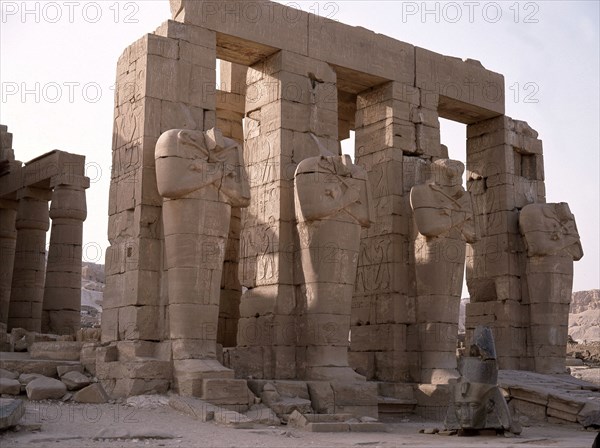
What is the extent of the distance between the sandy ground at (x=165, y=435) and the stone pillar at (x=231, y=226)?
4.52 meters

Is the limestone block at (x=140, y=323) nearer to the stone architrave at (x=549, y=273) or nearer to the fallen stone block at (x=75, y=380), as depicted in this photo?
the fallen stone block at (x=75, y=380)

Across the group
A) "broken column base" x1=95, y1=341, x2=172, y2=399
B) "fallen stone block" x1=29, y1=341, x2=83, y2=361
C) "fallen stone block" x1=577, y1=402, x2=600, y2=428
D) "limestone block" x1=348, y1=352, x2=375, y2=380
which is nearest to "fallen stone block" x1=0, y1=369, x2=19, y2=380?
"broken column base" x1=95, y1=341, x2=172, y2=399

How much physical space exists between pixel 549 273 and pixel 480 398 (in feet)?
21.1

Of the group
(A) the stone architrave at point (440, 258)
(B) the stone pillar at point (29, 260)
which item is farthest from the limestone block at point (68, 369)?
(B) the stone pillar at point (29, 260)

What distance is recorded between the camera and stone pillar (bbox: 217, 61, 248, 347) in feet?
50.1

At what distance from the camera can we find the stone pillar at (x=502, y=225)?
16672mm

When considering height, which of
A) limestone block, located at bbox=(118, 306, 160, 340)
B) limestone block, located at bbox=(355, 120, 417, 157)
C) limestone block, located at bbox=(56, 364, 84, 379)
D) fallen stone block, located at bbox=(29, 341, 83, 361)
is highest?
limestone block, located at bbox=(355, 120, 417, 157)

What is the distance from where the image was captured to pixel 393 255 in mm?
14734

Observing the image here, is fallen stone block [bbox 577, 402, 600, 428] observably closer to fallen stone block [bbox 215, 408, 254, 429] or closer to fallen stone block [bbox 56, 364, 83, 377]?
fallen stone block [bbox 215, 408, 254, 429]

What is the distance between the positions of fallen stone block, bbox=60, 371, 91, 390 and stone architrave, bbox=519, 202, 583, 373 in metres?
8.84

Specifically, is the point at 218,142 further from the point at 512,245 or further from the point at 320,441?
the point at 512,245

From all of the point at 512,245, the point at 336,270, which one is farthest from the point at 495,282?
the point at 336,270

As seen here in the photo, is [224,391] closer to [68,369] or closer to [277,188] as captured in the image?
[68,369]

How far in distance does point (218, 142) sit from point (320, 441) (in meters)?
4.36
